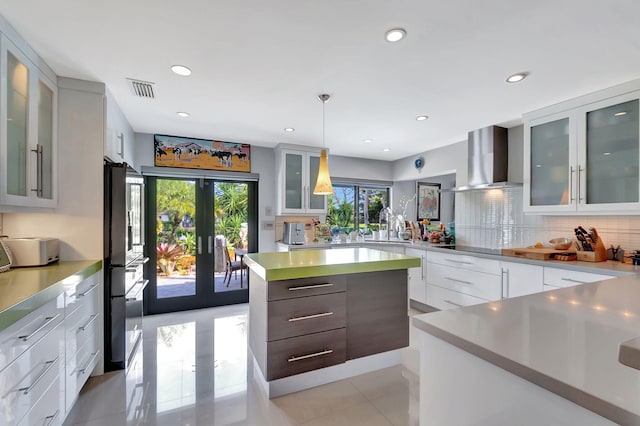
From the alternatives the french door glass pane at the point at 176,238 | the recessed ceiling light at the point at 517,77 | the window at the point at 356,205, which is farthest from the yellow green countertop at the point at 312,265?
the window at the point at 356,205

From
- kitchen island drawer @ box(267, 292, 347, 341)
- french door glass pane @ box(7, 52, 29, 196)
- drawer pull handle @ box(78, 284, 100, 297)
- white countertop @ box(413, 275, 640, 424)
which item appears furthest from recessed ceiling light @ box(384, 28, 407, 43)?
drawer pull handle @ box(78, 284, 100, 297)

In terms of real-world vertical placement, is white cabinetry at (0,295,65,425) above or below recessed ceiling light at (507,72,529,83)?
below

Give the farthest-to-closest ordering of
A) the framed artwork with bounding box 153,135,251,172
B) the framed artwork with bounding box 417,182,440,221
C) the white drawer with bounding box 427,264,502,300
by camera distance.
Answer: the framed artwork with bounding box 417,182,440,221
the framed artwork with bounding box 153,135,251,172
the white drawer with bounding box 427,264,502,300

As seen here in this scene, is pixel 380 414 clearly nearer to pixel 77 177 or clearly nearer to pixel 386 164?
pixel 77 177

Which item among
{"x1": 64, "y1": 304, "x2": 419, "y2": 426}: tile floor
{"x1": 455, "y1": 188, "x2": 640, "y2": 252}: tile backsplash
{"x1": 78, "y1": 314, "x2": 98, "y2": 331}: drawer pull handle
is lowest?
{"x1": 64, "y1": 304, "x2": 419, "y2": 426}: tile floor

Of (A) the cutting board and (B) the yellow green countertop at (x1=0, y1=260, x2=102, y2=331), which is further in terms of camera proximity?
(A) the cutting board

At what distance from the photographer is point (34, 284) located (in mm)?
1578

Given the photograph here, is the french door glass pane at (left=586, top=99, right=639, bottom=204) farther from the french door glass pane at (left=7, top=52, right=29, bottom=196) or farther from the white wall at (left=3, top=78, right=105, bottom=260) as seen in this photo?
the french door glass pane at (left=7, top=52, right=29, bottom=196)

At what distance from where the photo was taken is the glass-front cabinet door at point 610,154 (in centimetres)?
240

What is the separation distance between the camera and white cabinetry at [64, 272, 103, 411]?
1.79 metres

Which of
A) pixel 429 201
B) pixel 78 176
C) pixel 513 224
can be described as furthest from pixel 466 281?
pixel 78 176

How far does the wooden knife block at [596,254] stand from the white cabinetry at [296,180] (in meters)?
3.05

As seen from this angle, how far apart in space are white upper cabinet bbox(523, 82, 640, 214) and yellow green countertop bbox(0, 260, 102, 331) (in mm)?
3992

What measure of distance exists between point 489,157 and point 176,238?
424 cm
